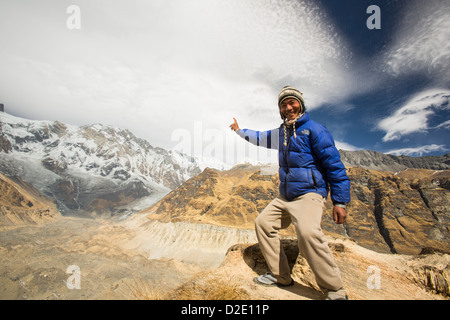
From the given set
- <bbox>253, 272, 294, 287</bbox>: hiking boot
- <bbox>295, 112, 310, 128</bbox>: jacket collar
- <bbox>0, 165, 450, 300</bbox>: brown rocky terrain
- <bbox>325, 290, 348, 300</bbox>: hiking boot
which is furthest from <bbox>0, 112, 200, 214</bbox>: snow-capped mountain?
<bbox>325, 290, 348, 300</bbox>: hiking boot

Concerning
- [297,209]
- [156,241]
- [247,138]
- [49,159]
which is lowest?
[156,241]

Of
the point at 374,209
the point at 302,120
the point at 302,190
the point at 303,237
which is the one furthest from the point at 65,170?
the point at 303,237

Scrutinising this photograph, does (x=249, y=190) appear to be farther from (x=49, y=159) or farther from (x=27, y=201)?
(x=49, y=159)

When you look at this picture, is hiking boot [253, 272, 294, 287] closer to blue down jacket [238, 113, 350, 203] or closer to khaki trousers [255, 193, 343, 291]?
khaki trousers [255, 193, 343, 291]

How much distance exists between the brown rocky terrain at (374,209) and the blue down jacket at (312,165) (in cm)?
5530

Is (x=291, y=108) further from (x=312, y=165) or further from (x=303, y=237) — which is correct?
(x=303, y=237)

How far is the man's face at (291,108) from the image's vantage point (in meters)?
4.03

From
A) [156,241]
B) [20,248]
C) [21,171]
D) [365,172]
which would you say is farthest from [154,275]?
[21,171]

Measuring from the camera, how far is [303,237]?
3.17m

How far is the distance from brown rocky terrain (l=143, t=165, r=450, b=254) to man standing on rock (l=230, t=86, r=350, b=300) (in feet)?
181

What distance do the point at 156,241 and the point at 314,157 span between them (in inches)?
2837

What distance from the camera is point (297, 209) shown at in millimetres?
3465

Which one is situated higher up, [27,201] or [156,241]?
[27,201]

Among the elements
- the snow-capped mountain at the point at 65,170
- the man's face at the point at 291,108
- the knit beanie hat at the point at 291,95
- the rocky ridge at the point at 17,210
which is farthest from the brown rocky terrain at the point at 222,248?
the snow-capped mountain at the point at 65,170
